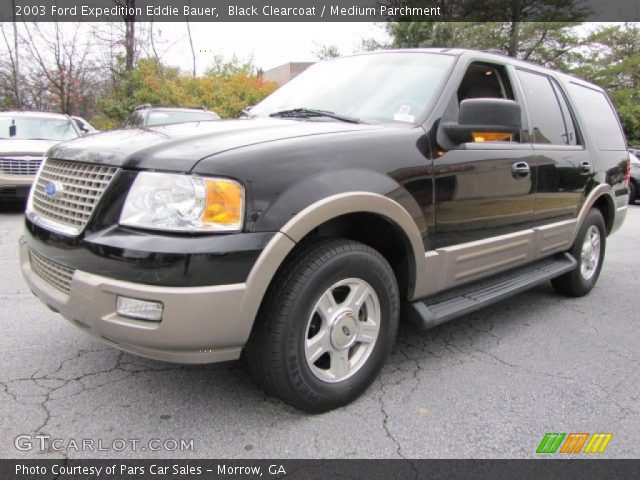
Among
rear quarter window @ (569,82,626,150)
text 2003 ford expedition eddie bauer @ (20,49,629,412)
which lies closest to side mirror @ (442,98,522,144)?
text 2003 ford expedition eddie bauer @ (20,49,629,412)

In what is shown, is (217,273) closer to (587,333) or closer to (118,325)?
(118,325)

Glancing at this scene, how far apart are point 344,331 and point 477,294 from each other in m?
1.17

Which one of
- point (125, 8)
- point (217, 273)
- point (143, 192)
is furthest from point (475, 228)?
point (125, 8)

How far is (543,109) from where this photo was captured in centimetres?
405

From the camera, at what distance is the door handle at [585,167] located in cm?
427

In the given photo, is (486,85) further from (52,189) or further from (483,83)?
(52,189)

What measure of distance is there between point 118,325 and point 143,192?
55cm

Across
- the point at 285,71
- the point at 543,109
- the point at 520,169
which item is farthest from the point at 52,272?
the point at 285,71

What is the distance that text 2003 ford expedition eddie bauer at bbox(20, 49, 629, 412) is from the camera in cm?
210

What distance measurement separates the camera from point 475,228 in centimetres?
318

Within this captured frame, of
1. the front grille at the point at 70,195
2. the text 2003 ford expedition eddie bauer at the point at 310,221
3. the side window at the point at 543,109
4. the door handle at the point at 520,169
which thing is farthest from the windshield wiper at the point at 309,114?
the side window at the point at 543,109

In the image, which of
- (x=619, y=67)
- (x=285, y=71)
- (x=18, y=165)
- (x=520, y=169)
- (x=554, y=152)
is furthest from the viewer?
(x=285, y=71)

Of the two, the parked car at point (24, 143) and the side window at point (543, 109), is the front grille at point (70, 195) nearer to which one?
the side window at point (543, 109)

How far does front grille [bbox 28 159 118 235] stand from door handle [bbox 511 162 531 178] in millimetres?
2474
